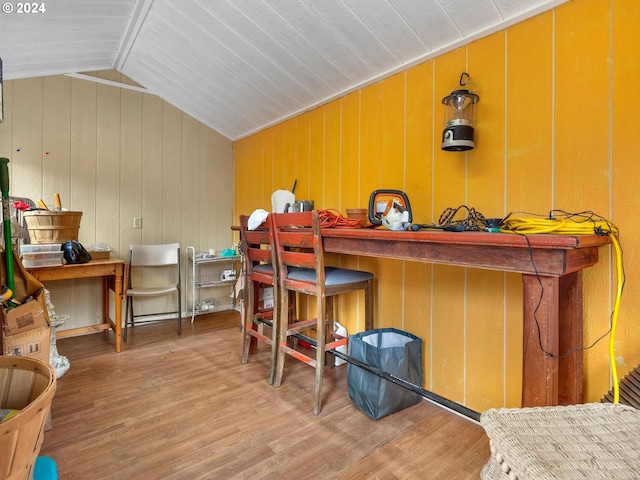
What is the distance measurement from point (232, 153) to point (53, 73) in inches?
64.2

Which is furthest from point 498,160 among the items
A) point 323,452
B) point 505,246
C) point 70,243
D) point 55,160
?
point 55,160

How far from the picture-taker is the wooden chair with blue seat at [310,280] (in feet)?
5.56

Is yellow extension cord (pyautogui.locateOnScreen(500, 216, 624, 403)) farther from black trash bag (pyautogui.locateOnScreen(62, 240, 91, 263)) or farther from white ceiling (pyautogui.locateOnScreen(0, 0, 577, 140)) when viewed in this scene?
black trash bag (pyautogui.locateOnScreen(62, 240, 91, 263))

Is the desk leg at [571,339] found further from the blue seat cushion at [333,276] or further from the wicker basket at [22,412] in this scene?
the wicker basket at [22,412]

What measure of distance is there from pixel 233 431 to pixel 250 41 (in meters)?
2.23

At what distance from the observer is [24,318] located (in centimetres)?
158

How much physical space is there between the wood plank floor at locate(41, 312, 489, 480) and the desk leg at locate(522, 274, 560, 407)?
55 centimetres

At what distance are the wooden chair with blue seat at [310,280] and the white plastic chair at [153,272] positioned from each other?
146cm

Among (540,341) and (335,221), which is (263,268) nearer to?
(335,221)

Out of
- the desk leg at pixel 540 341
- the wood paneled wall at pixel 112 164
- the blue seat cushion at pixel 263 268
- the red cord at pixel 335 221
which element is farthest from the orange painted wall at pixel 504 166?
the wood paneled wall at pixel 112 164

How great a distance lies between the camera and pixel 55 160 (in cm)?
281

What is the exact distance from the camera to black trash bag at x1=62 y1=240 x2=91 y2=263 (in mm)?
2330

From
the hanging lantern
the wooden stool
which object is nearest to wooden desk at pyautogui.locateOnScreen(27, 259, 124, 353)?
the hanging lantern

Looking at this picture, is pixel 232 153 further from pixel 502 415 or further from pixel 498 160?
pixel 502 415
